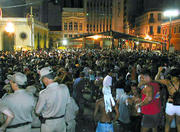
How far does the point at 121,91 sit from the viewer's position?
5102 mm

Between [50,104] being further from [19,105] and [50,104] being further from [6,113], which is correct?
[6,113]

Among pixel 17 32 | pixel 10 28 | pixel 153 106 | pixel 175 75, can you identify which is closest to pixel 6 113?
pixel 153 106

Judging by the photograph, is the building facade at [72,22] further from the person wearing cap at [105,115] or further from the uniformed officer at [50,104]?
the uniformed officer at [50,104]

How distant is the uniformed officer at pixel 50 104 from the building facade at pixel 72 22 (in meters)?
61.6

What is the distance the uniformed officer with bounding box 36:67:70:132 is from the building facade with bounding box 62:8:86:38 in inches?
2425

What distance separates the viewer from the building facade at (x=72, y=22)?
209 ft

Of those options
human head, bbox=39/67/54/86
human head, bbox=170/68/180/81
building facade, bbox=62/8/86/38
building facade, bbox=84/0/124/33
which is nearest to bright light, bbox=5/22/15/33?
building facade, bbox=62/8/86/38

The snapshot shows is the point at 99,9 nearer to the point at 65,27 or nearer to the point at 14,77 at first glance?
the point at 65,27

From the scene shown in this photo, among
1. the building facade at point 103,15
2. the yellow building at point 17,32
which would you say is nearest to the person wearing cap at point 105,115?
the yellow building at point 17,32

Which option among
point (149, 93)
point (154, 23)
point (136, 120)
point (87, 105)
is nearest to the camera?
point (149, 93)

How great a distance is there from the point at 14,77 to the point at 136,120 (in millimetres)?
3819

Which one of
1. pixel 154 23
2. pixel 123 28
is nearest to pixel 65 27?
pixel 123 28

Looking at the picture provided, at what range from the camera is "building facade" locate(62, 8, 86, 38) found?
63.7 metres

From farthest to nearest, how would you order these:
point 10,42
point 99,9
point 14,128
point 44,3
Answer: point 99,9 → point 44,3 → point 10,42 → point 14,128
